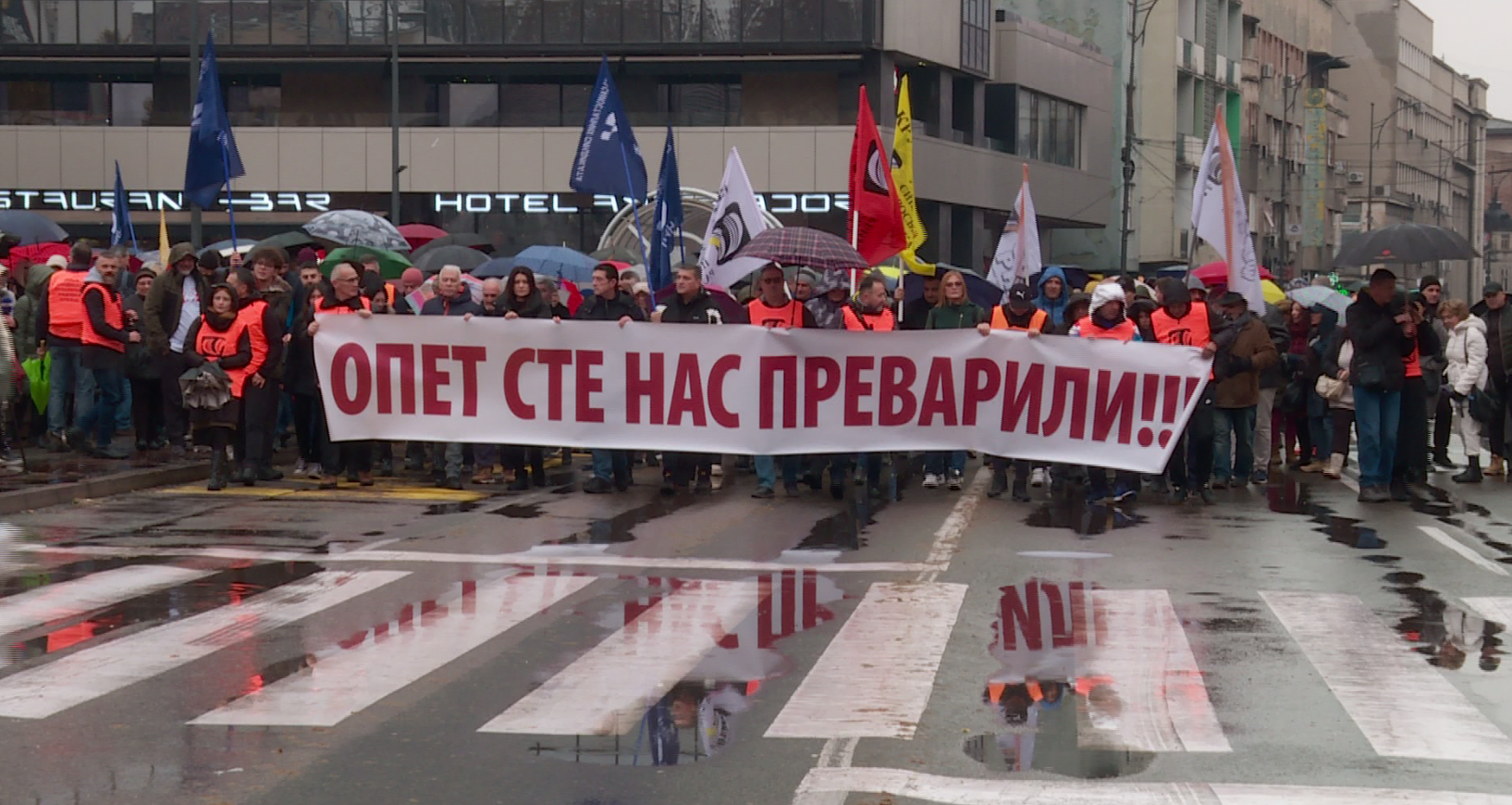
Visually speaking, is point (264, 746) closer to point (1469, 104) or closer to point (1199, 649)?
point (1199, 649)

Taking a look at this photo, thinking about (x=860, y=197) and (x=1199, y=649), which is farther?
(x=860, y=197)

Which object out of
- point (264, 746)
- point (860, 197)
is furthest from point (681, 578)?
point (860, 197)

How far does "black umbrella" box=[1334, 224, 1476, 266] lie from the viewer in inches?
945

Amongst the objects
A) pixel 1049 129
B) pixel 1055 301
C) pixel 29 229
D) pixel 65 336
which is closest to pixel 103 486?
pixel 65 336

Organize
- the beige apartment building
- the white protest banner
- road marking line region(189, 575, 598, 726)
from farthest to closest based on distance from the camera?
the beige apartment building → the white protest banner → road marking line region(189, 575, 598, 726)

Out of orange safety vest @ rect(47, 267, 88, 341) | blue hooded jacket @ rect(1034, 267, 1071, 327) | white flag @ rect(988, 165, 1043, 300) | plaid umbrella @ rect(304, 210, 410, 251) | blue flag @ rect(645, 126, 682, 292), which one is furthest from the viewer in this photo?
plaid umbrella @ rect(304, 210, 410, 251)

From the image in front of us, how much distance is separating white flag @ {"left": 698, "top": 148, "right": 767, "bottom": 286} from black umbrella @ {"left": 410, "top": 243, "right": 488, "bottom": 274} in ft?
25.9

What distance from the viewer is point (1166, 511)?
589 inches

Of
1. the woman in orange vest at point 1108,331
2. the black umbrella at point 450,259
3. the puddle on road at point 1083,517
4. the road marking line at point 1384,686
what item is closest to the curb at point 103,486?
the puddle on road at point 1083,517

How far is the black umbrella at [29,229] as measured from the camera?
26234 millimetres

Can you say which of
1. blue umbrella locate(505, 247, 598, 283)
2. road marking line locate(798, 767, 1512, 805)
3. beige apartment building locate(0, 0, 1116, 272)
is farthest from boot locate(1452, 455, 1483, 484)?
beige apartment building locate(0, 0, 1116, 272)

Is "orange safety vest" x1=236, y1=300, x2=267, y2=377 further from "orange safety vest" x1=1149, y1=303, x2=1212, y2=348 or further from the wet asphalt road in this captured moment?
"orange safety vest" x1=1149, y1=303, x2=1212, y2=348

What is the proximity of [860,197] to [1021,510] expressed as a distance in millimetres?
4245

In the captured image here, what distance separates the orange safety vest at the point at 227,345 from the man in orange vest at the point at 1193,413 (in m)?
7.32
